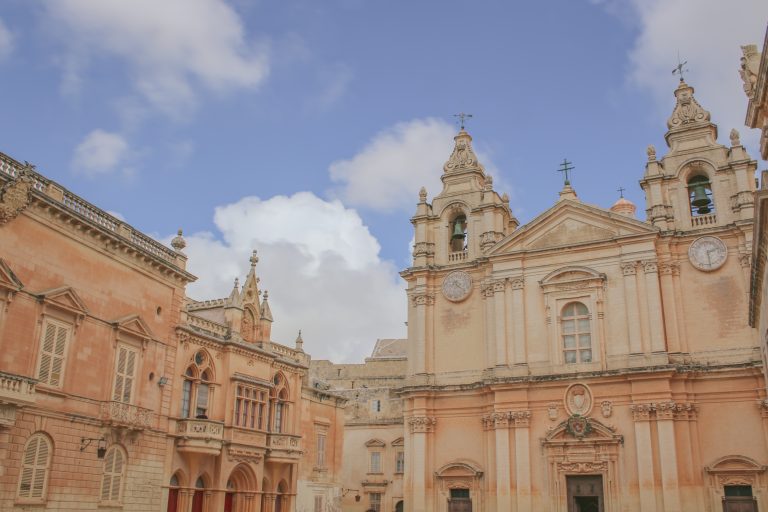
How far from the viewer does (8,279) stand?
733 inches

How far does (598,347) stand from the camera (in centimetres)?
2994

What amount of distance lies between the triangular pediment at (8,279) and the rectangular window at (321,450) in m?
19.9

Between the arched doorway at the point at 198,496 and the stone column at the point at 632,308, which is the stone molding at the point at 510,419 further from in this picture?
the arched doorway at the point at 198,496

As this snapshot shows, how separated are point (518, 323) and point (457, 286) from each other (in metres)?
3.66

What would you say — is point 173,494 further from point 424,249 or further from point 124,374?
point 424,249

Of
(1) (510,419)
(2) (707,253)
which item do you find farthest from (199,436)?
(2) (707,253)

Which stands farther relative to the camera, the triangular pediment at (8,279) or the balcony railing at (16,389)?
the triangular pediment at (8,279)

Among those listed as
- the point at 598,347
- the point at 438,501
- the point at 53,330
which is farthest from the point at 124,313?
the point at 598,347

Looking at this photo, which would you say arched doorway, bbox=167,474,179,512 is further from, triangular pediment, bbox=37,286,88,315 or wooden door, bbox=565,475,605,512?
wooden door, bbox=565,475,605,512

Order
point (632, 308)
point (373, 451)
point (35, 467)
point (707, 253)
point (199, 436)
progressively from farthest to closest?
point (373, 451)
point (632, 308)
point (707, 253)
point (199, 436)
point (35, 467)

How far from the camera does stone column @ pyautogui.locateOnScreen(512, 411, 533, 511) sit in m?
29.0

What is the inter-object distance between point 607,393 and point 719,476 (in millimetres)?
4822

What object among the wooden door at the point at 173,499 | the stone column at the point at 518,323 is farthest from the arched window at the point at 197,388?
the stone column at the point at 518,323

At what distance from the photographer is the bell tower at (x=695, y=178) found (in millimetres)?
29500
